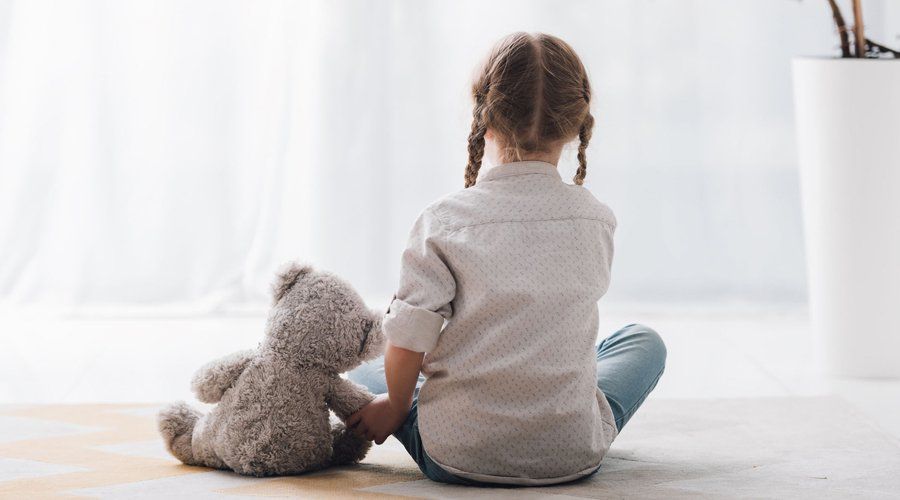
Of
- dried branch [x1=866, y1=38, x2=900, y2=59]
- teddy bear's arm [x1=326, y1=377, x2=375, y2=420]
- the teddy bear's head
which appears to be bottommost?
teddy bear's arm [x1=326, y1=377, x2=375, y2=420]

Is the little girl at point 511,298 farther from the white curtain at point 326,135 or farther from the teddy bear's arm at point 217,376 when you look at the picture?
the white curtain at point 326,135

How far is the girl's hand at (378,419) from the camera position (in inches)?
42.9

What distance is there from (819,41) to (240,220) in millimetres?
1417

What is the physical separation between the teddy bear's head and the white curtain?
1473 mm

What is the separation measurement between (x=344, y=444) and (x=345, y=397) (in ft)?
0.22

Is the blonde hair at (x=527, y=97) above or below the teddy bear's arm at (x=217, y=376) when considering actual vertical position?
above

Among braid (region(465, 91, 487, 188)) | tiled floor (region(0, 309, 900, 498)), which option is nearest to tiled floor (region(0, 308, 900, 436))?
tiled floor (region(0, 309, 900, 498))

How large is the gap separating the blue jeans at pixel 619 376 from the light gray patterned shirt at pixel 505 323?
50 mm

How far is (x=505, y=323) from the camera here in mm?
994

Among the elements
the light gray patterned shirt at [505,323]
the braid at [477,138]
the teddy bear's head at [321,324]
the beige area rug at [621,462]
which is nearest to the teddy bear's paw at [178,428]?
the beige area rug at [621,462]

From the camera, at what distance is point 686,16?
102 inches

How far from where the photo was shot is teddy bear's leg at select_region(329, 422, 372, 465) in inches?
45.1

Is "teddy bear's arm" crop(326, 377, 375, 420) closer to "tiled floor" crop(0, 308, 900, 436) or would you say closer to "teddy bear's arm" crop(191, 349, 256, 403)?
"teddy bear's arm" crop(191, 349, 256, 403)

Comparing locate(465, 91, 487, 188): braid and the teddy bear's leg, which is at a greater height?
locate(465, 91, 487, 188): braid
